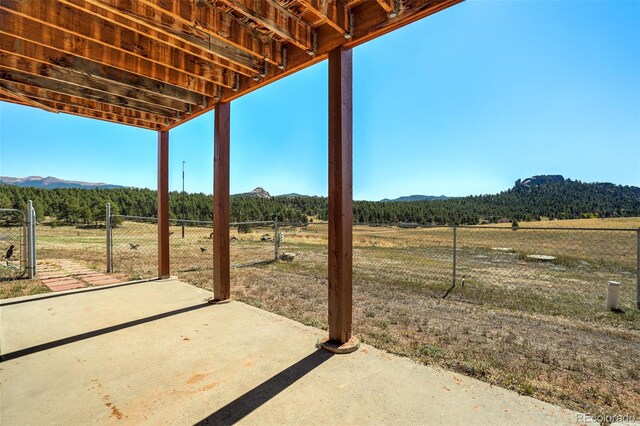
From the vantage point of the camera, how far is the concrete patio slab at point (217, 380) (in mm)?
1689

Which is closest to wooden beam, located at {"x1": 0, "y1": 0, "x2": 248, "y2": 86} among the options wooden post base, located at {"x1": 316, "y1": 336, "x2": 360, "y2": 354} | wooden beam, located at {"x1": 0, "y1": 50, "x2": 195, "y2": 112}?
wooden beam, located at {"x1": 0, "y1": 50, "x2": 195, "y2": 112}

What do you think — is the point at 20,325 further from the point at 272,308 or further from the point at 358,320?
the point at 358,320

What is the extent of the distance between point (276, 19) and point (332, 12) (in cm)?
47

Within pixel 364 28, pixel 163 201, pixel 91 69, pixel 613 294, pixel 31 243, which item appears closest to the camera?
pixel 364 28

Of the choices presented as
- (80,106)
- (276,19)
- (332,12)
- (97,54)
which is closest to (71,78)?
(97,54)

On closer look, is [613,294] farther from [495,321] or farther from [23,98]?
[23,98]

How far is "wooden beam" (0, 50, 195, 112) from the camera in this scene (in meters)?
3.06

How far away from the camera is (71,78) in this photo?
10.8 feet

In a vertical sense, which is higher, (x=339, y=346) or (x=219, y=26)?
(x=219, y=26)

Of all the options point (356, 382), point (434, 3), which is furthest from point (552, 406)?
point (434, 3)

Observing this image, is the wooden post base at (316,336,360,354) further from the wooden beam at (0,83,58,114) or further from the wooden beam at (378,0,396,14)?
the wooden beam at (0,83,58,114)

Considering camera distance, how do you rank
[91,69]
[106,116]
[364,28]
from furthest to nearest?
[106,116], [91,69], [364,28]

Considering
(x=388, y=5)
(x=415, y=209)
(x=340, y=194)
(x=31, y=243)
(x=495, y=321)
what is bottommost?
(x=495, y=321)

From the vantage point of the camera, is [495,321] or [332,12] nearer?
[332,12]
